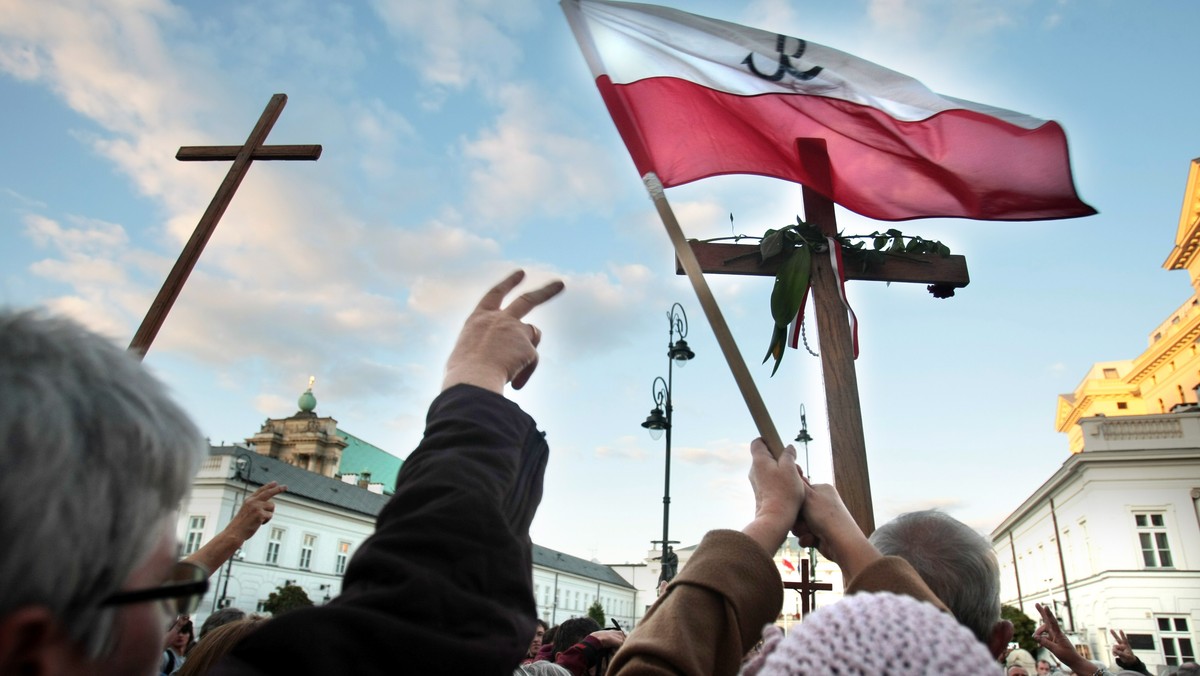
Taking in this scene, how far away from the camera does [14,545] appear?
25.9 inches

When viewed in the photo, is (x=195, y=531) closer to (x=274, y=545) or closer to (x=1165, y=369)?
(x=274, y=545)

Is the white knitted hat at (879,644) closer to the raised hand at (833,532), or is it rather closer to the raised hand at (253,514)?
the raised hand at (833,532)

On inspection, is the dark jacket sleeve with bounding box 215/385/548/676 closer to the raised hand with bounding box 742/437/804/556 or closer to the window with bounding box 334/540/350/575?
the raised hand with bounding box 742/437/804/556

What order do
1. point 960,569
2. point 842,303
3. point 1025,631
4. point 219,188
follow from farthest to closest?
1. point 1025,631
2. point 219,188
3. point 842,303
4. point 960,569

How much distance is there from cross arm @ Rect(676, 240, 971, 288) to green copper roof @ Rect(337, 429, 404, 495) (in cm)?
7510

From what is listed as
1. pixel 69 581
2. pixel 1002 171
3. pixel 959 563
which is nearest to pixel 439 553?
pixel 69 581

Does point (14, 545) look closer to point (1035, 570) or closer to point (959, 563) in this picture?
point (959, 563)

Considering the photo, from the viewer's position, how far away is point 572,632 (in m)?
5.47

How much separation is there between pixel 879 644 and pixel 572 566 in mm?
78638

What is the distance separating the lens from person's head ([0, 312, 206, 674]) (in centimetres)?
67

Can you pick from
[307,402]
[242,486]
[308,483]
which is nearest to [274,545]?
[242,486]

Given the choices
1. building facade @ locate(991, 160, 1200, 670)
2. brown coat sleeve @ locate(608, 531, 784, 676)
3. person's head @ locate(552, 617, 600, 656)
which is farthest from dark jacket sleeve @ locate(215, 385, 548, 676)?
building facade @ locate(991, 160, 1200, 670)

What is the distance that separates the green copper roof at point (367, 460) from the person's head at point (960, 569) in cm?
7672

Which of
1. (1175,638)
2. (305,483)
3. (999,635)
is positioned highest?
(305,483)
